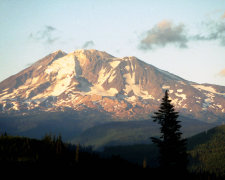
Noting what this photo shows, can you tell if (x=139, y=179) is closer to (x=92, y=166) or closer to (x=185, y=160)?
(x=92, y=166)

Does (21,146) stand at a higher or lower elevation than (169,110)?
lower

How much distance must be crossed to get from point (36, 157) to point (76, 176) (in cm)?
140

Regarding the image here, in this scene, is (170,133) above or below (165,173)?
above

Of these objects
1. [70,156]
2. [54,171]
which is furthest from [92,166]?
[54,171]

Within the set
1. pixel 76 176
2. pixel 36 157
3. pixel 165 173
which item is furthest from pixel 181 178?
pixel 36 157

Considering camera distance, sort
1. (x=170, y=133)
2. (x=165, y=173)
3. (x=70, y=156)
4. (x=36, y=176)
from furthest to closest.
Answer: (x=170, y=133), (x=165, y=173), (x=70, y=156), (x=36, y=176)

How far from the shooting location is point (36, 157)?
1059cm

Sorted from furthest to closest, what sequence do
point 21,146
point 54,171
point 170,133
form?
point 170,133 < point 21,146 < point 54,171

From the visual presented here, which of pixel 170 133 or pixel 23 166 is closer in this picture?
pixel 23 166

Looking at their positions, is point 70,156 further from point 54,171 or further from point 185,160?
point 185,160

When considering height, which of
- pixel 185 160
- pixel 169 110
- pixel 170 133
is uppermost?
pixel 169 110

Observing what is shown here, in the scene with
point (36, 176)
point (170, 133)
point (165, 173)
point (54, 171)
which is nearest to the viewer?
point (36, 176)

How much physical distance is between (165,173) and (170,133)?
36911 mm

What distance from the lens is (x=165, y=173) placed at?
13383mm
